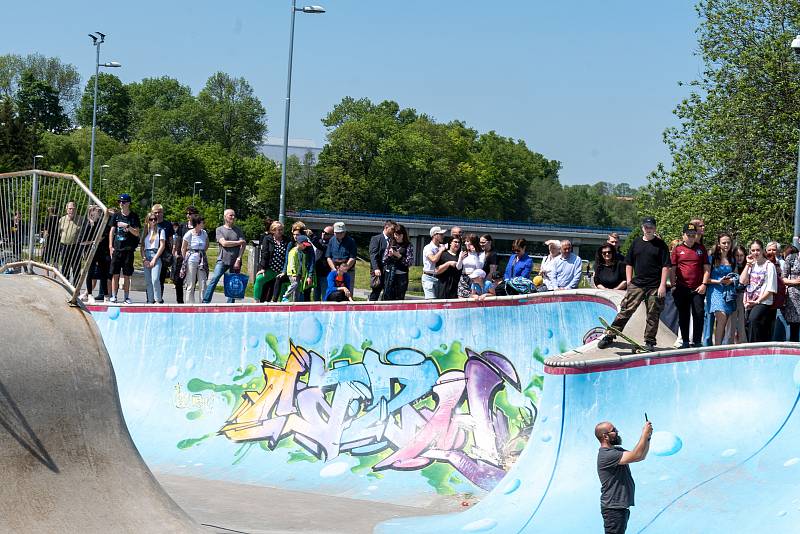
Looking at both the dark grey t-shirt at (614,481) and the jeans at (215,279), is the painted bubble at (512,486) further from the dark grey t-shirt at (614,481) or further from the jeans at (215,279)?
the jeans at (215,279)

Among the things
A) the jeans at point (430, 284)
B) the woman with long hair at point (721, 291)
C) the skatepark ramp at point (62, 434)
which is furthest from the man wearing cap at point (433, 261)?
the skatepark ramp at point (62, 434)

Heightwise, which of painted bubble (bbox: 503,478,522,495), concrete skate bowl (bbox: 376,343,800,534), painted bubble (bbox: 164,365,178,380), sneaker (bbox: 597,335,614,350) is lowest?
painted bubble (bbox: 503,478,522,495)

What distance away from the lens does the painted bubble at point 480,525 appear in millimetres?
8852

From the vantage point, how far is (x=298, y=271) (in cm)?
1512

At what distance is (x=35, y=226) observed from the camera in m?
7.68

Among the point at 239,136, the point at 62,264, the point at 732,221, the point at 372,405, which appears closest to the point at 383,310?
the point at 372,405

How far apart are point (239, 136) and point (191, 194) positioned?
23655 millimetres

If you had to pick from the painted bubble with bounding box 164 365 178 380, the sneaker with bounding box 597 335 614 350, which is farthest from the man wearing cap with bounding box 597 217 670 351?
the painted bubble with bounding box 164 365 178 380

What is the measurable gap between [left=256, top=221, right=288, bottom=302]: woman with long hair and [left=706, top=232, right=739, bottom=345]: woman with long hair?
6.52 meters

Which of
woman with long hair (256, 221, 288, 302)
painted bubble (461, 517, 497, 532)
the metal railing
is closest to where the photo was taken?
the metal railing

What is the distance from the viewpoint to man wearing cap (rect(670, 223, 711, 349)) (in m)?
11.7

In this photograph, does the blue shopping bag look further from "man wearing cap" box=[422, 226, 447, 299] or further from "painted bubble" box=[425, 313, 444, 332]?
"painted bubble" box=[425, 313, 444, 332]

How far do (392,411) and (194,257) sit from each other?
17.4 ft

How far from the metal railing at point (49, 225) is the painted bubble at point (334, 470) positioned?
14.8 ft
